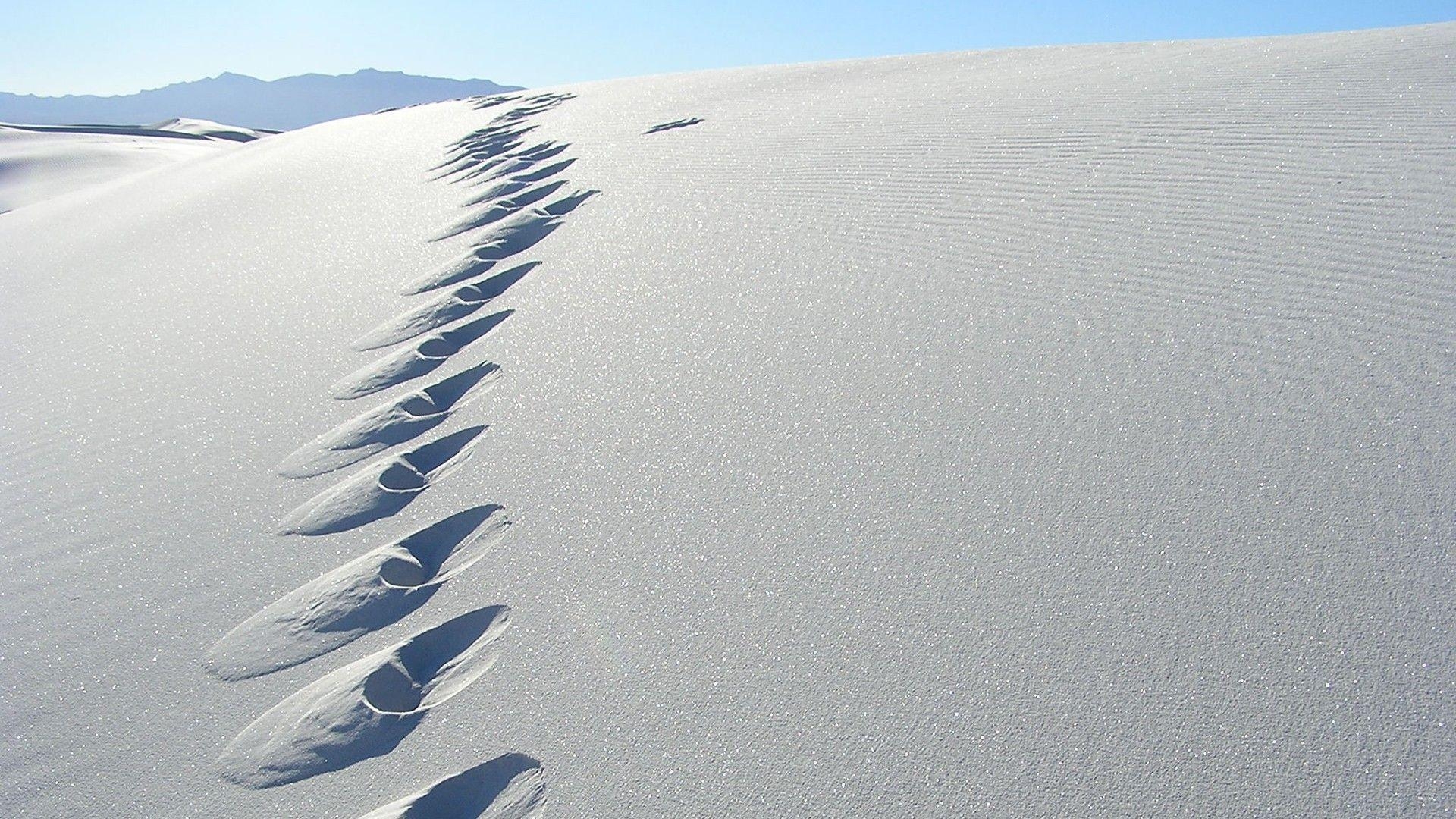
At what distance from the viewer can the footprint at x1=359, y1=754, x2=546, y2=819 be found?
1.01 m

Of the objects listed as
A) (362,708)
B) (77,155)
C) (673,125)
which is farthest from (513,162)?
(77,155)

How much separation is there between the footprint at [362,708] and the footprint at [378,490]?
385mm

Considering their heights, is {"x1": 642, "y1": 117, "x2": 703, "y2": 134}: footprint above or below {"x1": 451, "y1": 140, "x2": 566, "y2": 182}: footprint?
above

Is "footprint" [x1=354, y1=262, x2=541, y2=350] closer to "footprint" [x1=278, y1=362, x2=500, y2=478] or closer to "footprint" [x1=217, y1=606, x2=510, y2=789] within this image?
"footprint" [x1=278, y1=362, x2=500, y2=478]

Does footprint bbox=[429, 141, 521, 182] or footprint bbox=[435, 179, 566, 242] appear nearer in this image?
footprint bbox=[435, 179, 566, 242]

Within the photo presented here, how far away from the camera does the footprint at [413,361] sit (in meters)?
2.09

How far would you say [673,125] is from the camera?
458 cm

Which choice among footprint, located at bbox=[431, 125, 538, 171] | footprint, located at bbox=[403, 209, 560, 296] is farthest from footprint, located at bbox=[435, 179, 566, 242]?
footprint, located at bbox=[431, 125, 538, 171]

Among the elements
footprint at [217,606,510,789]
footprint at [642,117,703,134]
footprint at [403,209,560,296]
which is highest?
footprint at [642,117,703,134]

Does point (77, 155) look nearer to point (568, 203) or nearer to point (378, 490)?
point (568, 203)

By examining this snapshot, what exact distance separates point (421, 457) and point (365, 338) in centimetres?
81

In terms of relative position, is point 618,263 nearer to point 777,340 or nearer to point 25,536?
point 777,340

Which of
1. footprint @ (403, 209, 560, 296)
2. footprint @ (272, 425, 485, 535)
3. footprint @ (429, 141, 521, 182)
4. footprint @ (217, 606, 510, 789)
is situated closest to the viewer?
footprint @ (217, 606, 510, 789)

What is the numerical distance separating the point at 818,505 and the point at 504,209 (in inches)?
92.0
